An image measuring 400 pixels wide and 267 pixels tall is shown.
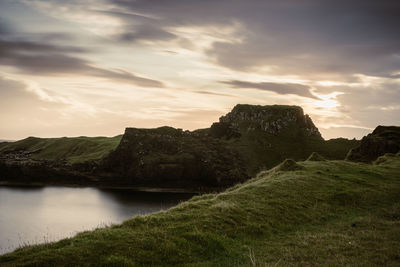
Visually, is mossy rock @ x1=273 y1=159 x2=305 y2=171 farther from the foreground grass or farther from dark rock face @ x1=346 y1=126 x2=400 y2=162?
dark rock face @ x1=346 y1=126 x2=400 y2=162

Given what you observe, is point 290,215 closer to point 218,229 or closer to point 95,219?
point 218,229

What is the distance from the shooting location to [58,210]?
115812 mm

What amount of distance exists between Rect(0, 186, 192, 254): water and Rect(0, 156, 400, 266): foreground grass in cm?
4065

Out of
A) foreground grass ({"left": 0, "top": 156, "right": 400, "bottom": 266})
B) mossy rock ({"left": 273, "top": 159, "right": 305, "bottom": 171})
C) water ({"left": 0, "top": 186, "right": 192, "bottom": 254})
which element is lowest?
water ({"left": 0, "top": 186, "right": 192, "bottom": 254})

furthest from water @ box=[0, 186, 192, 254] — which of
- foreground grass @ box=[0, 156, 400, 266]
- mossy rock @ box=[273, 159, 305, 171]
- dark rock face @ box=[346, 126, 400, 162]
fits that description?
dark rock face @ box=[346, 126, 400, 162]

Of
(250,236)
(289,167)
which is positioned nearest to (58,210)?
(289,167)

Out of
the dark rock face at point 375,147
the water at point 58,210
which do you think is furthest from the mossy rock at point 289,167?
the dark rock face at point 375,147

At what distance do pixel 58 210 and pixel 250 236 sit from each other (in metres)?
115

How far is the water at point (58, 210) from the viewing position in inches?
3104

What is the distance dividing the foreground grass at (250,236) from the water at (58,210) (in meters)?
40.6

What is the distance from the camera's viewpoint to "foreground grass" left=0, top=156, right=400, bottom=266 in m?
14.1

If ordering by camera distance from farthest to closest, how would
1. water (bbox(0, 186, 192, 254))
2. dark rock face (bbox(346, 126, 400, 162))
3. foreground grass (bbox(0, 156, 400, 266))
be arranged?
dark rock face (bbox(346, 126, 400, 162)) < water (bbox(0, 186, 192, 254)) < foreground grass (bbox(0, 156, 400, 266))

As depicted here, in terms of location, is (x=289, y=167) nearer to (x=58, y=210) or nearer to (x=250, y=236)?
(x=250, y=236)

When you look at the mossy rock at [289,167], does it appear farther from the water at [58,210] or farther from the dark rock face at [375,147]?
the dark rock face at [375,147]
